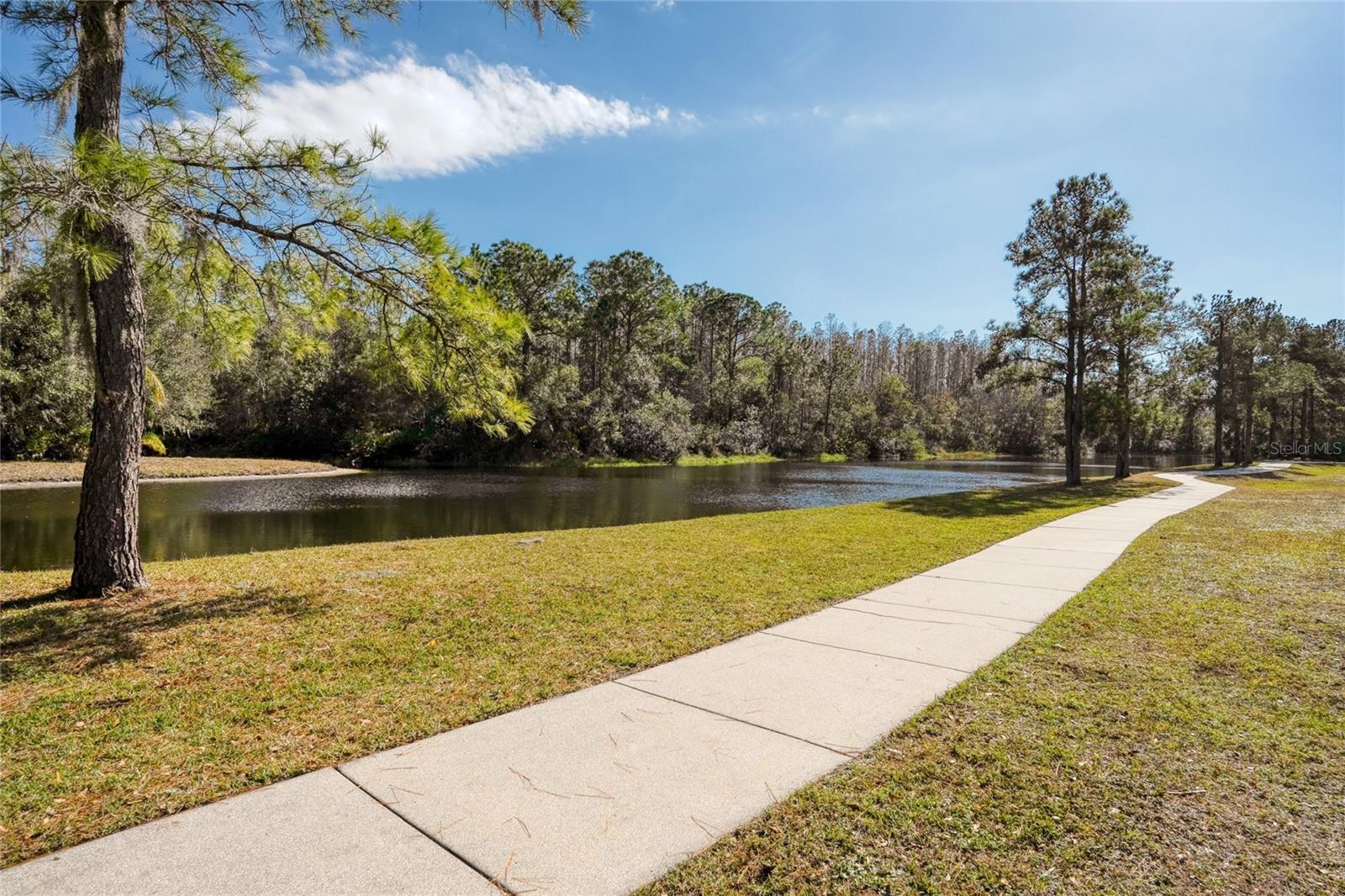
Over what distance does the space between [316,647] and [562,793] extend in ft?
9.40

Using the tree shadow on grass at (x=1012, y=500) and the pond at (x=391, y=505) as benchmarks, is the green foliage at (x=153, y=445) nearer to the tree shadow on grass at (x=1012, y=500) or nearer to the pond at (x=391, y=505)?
the pond at (x=391, y=505)

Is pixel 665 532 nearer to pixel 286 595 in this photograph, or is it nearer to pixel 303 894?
pixel 286 595

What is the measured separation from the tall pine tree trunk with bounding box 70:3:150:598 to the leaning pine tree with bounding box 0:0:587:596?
0.01 m

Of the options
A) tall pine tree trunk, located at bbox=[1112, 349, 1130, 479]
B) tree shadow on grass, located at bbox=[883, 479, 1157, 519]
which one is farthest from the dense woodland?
tree shadow on grass, located at bbox=[883, 479, 1157, 519]

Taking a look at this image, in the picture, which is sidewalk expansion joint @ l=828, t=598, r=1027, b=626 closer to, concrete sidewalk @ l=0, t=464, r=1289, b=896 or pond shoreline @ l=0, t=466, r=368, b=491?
concrete sidewalk @ l=0, t=464, r=1289, b=896

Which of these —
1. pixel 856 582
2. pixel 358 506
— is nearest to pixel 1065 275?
pixel 856 582

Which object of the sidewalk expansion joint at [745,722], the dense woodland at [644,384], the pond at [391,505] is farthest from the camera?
the dense woodland at [644,384]

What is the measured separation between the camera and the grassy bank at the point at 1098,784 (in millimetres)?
2314

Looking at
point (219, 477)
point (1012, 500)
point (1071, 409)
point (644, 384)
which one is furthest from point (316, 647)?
point (644, 384)

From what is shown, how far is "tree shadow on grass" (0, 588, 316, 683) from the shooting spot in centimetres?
437

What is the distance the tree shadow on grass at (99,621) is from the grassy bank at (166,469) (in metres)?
15.9

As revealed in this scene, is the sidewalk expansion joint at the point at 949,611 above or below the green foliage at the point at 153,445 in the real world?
below

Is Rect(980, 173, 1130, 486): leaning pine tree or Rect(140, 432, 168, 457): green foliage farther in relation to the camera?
Rect(140, 432, 168, 457): green foliage

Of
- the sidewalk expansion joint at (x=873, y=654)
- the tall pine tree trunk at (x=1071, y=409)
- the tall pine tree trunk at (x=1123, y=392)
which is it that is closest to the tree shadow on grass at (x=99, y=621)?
the sidewalk expansion joint at (x=873, y=654)
